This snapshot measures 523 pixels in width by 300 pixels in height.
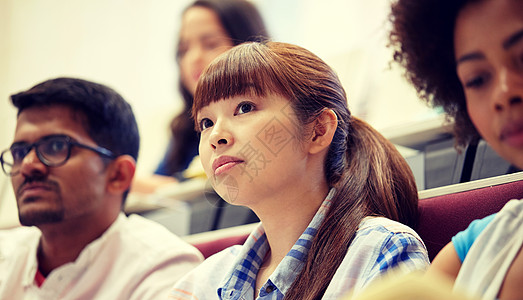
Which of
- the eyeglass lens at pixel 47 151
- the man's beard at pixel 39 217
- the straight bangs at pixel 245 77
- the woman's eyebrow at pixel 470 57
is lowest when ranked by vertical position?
the man's beard at pixel 39 217

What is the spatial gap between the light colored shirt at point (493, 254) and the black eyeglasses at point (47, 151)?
1047mm

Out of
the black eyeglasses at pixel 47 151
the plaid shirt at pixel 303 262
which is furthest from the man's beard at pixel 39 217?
the plaid shirt at pixel 303 262

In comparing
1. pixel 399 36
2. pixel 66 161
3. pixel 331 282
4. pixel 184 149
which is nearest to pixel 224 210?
pixel 184 149

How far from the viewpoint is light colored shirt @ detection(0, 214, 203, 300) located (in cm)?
136

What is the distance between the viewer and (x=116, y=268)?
142 cm

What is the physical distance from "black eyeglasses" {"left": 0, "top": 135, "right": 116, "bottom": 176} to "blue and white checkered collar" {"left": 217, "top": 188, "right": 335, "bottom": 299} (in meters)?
0.57

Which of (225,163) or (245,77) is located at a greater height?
(245,77)

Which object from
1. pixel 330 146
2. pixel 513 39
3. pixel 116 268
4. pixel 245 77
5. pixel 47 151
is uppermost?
pixel 513 39

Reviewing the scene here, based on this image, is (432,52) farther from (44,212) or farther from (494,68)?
(44,212)

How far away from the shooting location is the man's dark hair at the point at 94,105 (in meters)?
1.51

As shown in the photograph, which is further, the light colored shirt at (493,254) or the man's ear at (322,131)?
the man's ear at (322,131)

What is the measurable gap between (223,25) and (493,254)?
5.87 feet

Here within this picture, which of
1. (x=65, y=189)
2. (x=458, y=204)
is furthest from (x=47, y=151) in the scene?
(x=458, y=204)

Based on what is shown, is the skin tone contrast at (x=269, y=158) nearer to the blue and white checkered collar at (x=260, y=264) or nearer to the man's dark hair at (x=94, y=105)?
the blue and white checkered collar at (x=260, y=264)
